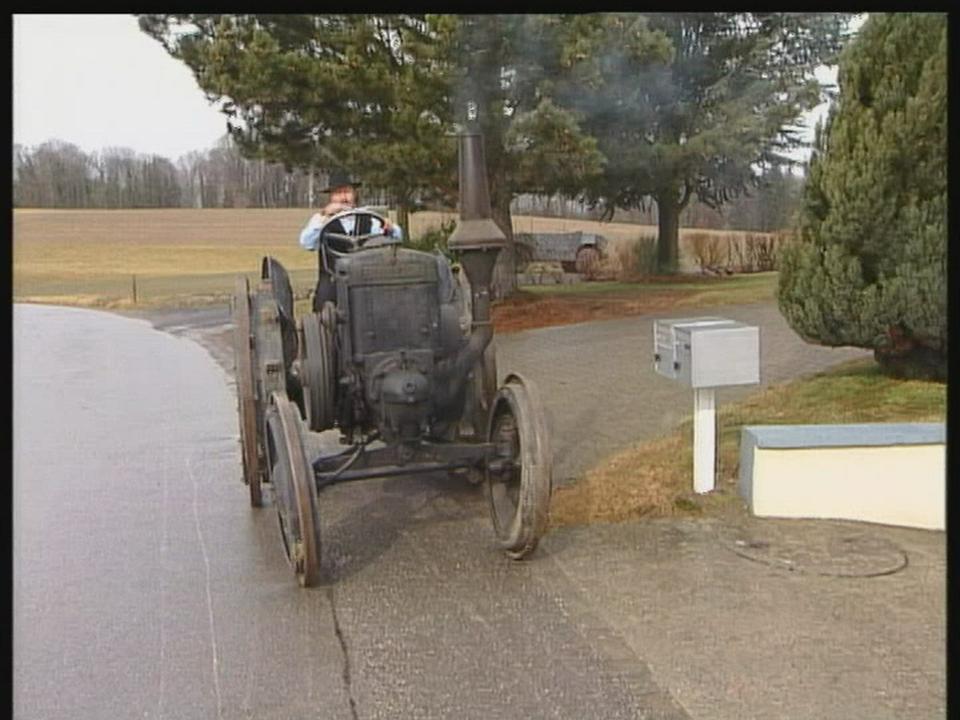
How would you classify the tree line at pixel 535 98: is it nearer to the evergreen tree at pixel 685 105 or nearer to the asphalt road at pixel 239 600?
the evergreen tree at pixel 685 105

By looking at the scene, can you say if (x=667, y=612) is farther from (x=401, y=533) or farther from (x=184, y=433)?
(x=184, y=433)

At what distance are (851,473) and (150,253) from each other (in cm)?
152

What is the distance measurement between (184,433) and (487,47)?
1.45 meters

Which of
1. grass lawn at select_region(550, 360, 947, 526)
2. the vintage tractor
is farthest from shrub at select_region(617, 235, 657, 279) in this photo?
the vintage tractor

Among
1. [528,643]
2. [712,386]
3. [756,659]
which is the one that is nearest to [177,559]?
[528,643]

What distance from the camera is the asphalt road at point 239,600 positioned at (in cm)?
149

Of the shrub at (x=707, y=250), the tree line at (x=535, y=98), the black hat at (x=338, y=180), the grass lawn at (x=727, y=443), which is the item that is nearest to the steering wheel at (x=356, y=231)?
the black hat at (x=338, y=180)

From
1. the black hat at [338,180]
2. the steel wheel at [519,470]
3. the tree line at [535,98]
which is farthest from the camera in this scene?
the black hat at [338,180]

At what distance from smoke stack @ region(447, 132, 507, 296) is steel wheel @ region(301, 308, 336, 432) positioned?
329mm

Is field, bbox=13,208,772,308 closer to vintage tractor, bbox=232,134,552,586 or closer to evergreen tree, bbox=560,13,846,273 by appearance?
vintage tractor, bbox=232,134,552,586

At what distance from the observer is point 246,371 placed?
7.72 feet

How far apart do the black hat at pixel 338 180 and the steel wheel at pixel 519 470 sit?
26.9 inches

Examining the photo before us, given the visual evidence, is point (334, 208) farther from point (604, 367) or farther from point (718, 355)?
point (604, 367)

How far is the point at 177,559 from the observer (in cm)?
210
